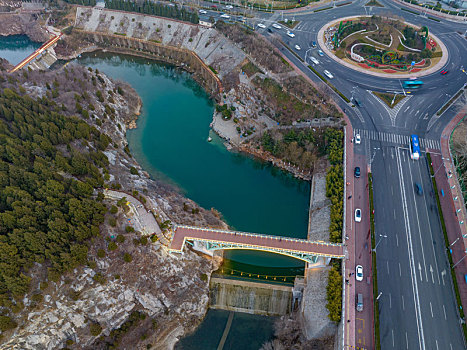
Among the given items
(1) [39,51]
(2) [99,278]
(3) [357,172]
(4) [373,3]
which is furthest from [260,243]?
(4) [373,3]

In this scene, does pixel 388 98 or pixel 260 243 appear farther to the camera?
pixel 388 98

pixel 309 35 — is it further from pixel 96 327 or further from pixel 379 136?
pixel 96 327

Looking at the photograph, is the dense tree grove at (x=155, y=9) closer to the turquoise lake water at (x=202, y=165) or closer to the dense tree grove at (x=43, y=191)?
the turquoise lake water at (x=202, y=165)

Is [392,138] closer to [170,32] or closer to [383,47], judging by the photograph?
[383,47]

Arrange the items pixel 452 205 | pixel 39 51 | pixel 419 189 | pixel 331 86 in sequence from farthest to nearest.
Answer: pixel 39 51 < pixel 331 86 < pixel 419 189 < pixel 452 205

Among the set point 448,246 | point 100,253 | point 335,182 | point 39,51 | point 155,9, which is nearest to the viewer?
point 100,253

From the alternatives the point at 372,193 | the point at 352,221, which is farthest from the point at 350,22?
the point at 352,221

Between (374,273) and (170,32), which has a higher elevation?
(170,32)

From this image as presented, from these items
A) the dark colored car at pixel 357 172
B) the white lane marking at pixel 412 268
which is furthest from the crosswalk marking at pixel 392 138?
the dark colored car at pixel 357 172

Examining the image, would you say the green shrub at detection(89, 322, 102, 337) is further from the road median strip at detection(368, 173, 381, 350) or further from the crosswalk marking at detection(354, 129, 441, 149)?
the crosswalk marking at detection(354, 129, 441, 149)
